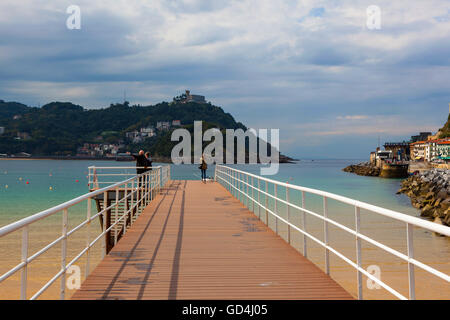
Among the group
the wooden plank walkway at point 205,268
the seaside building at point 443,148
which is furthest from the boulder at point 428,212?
the seaside building at point 443,148

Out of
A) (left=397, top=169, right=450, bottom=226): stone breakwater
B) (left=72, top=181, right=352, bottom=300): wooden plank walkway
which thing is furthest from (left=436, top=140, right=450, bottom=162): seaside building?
(left=72, top=181, right=352, bottom=300): wooden plank walkway

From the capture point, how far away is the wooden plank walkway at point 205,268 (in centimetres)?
433

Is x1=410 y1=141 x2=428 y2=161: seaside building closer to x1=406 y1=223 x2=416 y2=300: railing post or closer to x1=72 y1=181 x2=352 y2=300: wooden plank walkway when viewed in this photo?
x1=72 y1=181 x2=352 y2=300: wooden plank walkway

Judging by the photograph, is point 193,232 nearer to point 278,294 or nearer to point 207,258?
point 207,258

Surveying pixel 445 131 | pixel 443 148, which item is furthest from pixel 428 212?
pixel 445 131

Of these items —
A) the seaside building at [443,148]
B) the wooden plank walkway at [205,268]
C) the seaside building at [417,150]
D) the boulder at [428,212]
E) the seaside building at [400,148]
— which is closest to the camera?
the wooden plank walkway at [205,268]

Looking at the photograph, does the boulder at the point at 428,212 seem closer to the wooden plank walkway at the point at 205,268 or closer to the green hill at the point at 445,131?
the wooden plank walkway at the point at 205,268

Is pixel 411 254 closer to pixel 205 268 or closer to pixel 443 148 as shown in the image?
pixel 205 268

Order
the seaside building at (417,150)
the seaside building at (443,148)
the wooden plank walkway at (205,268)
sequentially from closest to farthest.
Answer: the wooden plank walkway at (205,268) → the seaside building at (443,148) → the seaside building at (417,150)

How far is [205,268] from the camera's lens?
5348mm
